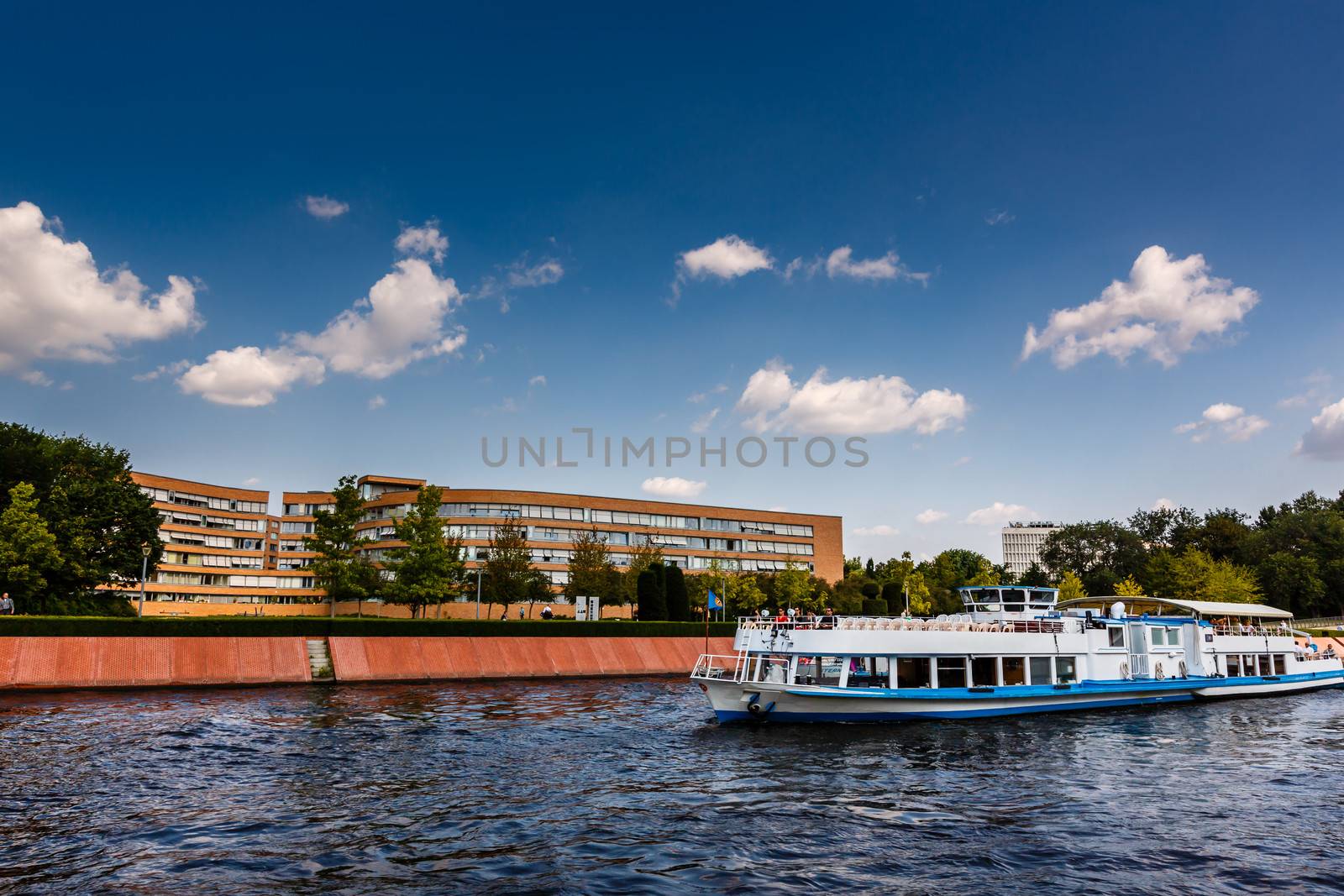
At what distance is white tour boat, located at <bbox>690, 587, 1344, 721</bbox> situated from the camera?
3400 cm

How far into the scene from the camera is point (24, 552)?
188 ft

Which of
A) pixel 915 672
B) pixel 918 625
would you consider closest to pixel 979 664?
pixel 918 625

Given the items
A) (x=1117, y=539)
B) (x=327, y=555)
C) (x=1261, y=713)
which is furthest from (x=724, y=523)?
(x=1261, y=713)

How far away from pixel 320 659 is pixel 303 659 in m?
0.91

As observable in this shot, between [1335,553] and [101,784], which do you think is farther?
[1335,553]

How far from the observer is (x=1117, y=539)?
13338 centimetres

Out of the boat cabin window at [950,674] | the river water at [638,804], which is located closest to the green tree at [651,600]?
the river water at [638,804]

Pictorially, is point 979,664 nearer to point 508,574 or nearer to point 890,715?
point 890,715

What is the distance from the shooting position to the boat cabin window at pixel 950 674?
3659 cm

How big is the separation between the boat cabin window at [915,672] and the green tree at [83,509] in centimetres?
5773

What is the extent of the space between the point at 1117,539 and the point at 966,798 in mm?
126959

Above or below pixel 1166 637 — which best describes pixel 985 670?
below

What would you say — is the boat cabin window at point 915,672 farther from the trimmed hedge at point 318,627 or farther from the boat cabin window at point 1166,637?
the trimmed hedge at point 318,627

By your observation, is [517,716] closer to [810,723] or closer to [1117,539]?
[810,723]
